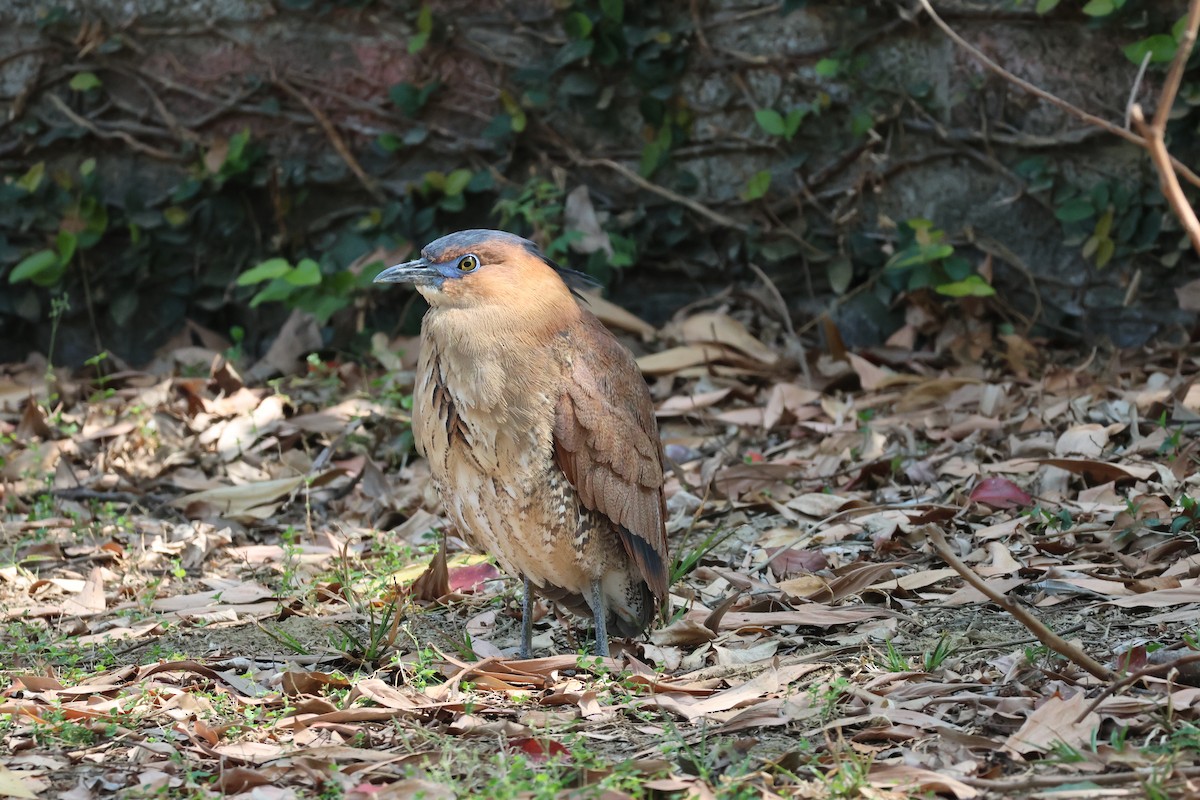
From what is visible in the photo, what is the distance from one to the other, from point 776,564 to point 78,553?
267 cm

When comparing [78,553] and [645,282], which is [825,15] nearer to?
[645,282]

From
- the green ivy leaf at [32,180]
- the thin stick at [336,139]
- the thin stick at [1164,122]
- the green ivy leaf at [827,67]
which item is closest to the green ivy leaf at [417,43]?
the thin stick at [336,139]

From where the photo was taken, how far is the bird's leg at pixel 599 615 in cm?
406

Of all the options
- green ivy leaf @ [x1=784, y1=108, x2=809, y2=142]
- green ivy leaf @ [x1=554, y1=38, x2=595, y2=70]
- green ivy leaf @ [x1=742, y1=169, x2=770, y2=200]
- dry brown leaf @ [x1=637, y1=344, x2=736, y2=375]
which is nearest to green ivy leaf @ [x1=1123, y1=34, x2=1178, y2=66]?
green ivy leaf @ [x1=784, y1=108, x2=809, y2=142]

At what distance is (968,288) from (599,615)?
301 cm

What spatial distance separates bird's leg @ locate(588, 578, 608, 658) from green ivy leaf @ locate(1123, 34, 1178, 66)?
11.8 feet

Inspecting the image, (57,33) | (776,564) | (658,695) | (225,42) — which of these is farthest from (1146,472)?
(57,33)

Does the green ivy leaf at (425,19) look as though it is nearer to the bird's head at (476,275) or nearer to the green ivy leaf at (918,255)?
the green ivy leaf at (918,255)

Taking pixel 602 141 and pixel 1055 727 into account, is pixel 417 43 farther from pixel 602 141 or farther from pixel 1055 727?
pixel 1055 727

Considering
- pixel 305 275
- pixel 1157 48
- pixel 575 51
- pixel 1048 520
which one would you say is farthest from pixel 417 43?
pixel 1048 520

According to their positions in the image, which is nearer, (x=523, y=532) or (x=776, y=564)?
(x=523, y=532)

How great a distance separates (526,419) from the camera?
150 inches

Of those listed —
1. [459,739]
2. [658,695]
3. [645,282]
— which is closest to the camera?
[459,739]

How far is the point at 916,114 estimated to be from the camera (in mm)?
6559
